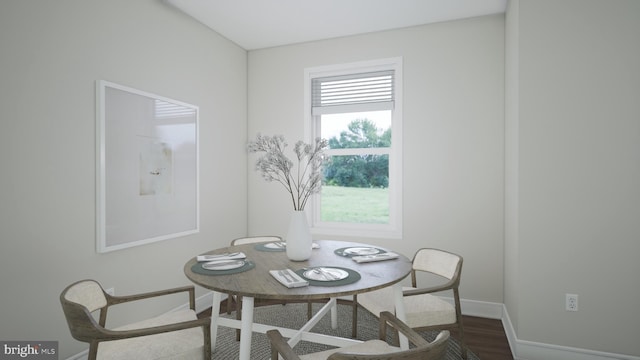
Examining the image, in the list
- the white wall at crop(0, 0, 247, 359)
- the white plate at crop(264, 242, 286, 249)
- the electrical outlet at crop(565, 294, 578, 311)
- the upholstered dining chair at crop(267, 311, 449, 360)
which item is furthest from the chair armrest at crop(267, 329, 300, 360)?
the electrical outlet at crop(565, 294, 578, 311)

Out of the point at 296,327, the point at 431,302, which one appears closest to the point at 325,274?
the point at 431,302

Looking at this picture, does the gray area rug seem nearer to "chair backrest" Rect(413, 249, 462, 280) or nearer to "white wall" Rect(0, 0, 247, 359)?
"chair backrest" Rect(413, 249, 462, 280)

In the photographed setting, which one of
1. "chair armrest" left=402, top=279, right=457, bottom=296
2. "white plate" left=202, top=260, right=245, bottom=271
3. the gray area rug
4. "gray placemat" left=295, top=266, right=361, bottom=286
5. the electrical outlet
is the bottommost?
the gray area rug

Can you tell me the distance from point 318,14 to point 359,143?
1.37 m

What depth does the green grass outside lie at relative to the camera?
Answer: 152 inches

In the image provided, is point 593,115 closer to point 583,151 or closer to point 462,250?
point 583,151

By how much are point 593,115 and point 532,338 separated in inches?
63.0

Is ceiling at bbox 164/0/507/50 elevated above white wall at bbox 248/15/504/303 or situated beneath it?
elevated above

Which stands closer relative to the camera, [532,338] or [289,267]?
[289,267]

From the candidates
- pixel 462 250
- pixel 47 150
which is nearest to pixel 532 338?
pixel 462 250

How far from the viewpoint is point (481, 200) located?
3.33 m

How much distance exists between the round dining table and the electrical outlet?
1.22m

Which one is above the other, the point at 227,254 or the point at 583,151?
the point at 583,151

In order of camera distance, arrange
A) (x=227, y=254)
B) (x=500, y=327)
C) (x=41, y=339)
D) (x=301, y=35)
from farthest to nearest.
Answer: (x=301, y=35) < (x=500, y=327) < (x=227, y=254) < (x=41, y=339)
